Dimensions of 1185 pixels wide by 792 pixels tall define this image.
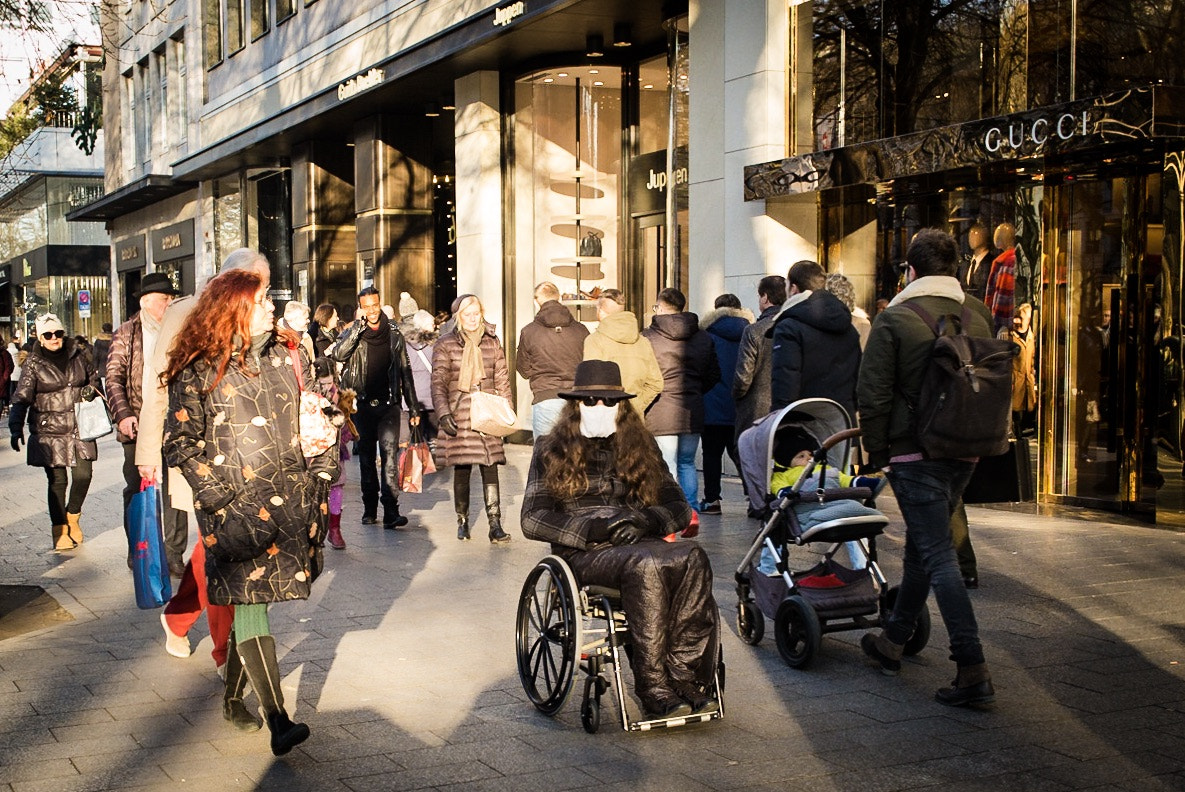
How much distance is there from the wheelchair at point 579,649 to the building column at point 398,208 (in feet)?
55.9

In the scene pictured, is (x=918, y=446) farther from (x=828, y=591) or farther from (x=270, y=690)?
(x=270, y=690)

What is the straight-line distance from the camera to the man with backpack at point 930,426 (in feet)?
19.8

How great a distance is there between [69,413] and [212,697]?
579 centimetres

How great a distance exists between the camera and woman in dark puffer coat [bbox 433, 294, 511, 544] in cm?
1080

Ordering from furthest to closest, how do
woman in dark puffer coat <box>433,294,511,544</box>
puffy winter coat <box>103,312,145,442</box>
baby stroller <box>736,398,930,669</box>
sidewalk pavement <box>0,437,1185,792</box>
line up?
woman in dark puffer coat <box>433,294,511,544</box> → puffy winter coat <box>103,312,145,442</box> → baby stroller <box>736,398,930,669</box> → sidewalk pavement <box>0,437,1185,792</box>

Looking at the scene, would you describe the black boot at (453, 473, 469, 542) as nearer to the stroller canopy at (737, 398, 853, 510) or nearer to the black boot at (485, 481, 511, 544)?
the black boot at (485, 481, 511, 544)

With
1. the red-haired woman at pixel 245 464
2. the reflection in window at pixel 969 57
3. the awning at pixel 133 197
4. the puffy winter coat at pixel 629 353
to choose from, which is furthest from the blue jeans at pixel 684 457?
the awning at pixel 133 197

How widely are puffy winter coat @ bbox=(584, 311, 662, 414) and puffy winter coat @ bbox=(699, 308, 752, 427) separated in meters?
1.32

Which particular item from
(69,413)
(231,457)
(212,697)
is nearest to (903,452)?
(231,457)

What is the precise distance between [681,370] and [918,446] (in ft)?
18.1

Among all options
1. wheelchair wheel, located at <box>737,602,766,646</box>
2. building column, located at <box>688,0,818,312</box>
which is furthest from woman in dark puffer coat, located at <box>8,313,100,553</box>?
building column, located at <box>688,0,818,312</box>

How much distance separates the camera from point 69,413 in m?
11.5

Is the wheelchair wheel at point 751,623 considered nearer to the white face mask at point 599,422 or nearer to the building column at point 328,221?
the white face mask at point 599,422

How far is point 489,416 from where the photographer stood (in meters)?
10.6
